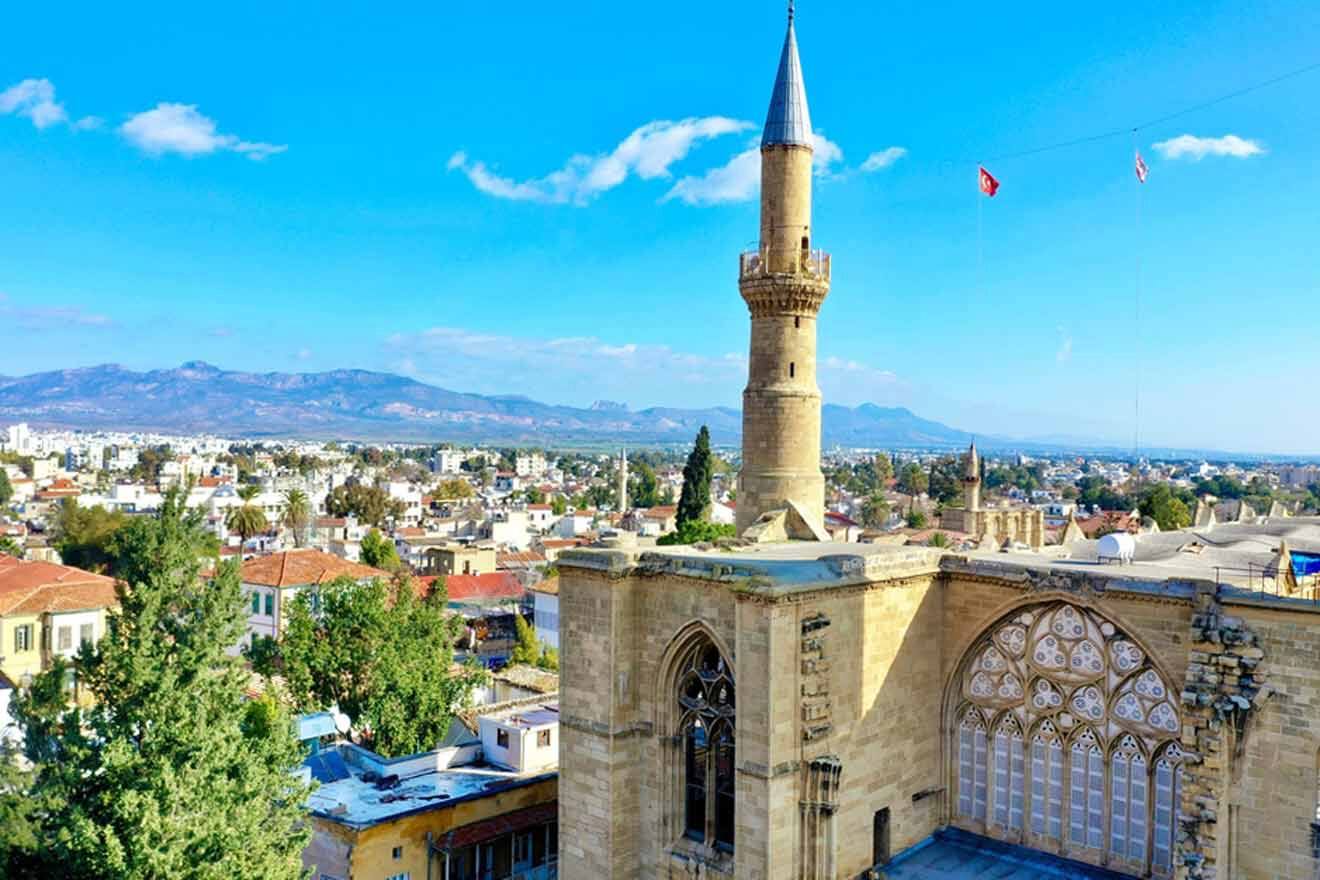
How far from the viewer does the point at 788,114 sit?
25.4m

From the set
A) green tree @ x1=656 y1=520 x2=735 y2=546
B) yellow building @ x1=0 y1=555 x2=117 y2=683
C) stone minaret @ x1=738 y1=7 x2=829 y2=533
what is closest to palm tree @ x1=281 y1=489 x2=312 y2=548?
yellow building @ x1=0 y1=555 x2=117 y2=683

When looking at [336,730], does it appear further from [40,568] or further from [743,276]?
[40,568]

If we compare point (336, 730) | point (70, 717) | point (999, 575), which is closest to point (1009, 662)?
point (999, 575)

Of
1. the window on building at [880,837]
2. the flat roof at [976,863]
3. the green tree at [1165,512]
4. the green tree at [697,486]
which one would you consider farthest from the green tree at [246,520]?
the flat roof at [976,863]

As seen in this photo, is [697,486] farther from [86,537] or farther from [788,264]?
[86,537]

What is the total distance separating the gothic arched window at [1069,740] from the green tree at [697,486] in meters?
34.8

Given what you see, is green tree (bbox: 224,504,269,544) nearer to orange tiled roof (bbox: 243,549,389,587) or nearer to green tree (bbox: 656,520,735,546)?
orange tiled roof (bbox: 243,549,389,587)

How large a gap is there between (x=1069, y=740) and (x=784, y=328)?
1242 cm

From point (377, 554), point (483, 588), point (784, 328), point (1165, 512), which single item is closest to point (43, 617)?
point (483, 588)

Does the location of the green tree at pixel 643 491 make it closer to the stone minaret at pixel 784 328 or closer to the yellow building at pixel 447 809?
the stone minaret at pixel 784 328

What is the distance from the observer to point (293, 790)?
49.7 feet

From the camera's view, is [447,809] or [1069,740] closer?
[1069,740]

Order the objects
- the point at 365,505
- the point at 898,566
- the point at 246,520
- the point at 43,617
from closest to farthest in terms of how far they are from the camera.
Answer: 1. the point at 898,566
2. the point at 43,617
3. the point at 246,520
4. the point at 365,505

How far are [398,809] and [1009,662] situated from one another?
12.4 metres
